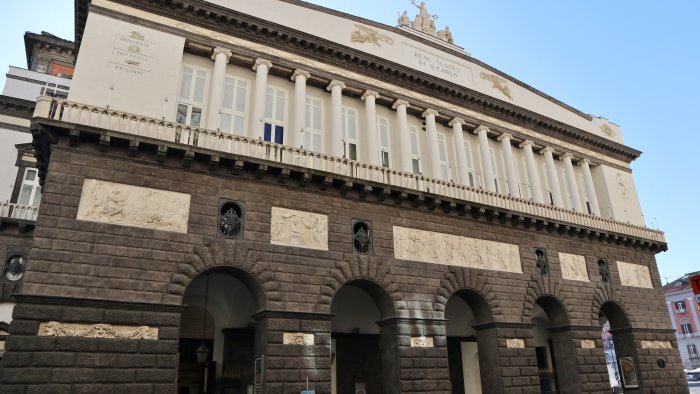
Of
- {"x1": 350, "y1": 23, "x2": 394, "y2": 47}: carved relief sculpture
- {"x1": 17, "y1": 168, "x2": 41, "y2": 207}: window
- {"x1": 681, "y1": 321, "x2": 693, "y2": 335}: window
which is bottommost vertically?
{"x1": 681, "y1": 321, "x2": 693, "y2": 335}: window

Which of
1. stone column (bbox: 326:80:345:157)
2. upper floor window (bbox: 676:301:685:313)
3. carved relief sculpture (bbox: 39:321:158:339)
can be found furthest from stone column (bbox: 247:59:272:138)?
upper floor window (bbox: 676:301:685:313)

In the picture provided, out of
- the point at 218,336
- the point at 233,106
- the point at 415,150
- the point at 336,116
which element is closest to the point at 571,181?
the point at 415,150

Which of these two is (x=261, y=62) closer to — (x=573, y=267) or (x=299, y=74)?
(x=299, y=74)

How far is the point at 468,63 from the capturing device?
27.8 meters

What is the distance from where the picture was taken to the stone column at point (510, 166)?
25.7m

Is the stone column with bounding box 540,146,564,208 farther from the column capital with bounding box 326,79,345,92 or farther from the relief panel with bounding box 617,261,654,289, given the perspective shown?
the column capital with bounding box 326,79,345,92

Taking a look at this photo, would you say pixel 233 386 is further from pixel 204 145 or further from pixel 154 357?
pixel 204 145

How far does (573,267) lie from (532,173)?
556 centimetres

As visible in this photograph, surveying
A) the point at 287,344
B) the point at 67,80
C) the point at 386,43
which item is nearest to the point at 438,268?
the point at 287,344

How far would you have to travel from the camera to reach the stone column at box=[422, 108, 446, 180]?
915 inches

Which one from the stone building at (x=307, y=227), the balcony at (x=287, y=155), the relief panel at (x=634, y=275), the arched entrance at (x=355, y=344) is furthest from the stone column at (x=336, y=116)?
the relief panel at (x=634, y=275)

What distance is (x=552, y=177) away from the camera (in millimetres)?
27766

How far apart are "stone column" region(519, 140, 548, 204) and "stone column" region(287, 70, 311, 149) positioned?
13.3 m

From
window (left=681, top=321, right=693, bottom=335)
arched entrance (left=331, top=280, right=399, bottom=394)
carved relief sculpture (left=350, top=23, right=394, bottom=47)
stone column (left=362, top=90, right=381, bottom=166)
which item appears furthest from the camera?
window (left=681, top=321, right=693, bottom=335)
